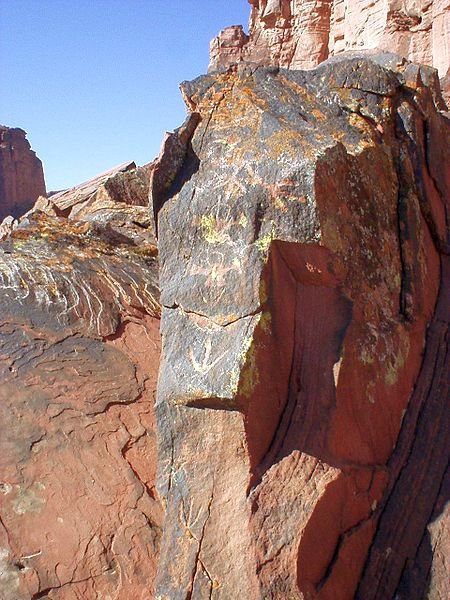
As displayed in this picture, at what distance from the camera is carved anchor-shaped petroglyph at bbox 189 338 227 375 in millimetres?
2479

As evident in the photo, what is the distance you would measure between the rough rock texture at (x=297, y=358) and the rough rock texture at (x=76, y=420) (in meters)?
0.34

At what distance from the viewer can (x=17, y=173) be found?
33.2 meters

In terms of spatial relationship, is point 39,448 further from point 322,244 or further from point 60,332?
point 322,244

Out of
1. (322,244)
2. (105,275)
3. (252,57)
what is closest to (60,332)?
(105,275)

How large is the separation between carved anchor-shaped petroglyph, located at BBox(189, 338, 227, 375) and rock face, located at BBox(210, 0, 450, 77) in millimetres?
7979

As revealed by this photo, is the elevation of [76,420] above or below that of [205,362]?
below

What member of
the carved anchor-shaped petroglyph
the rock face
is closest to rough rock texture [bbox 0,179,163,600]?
the carved anchor-shaped petroglyph

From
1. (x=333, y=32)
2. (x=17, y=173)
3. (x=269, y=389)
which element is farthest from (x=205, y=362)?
(x=17, y=173)

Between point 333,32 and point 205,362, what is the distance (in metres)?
18.3

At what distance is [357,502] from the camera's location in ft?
8.36

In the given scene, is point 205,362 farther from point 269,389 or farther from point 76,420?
point 76,420

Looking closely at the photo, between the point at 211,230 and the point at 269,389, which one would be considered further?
the point at 211,230

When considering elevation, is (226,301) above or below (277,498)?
above

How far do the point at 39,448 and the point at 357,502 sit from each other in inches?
53.3
